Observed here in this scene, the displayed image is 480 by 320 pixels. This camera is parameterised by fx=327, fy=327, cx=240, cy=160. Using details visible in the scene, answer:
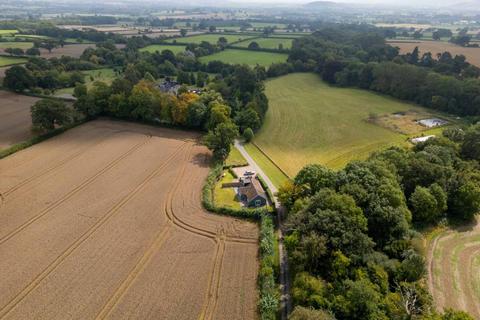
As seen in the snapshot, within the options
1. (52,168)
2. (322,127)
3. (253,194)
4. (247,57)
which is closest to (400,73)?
(322,127)

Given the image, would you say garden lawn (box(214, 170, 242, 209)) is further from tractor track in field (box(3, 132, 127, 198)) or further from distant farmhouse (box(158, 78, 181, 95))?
distant farmhouse (box(158, 78, 181, 95))

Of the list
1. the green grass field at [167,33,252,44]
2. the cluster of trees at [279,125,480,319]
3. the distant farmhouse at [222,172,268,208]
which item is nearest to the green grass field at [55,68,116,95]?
the green grass field at [167,33,252,44]

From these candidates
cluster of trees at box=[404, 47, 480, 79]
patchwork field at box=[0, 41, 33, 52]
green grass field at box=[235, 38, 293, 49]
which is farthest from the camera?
green grass field at box=[235, 38, 293, 49]

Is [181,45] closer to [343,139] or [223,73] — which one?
[223,73]

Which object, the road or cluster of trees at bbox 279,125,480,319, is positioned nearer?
cluster of trees at bbox 279,125,480,319

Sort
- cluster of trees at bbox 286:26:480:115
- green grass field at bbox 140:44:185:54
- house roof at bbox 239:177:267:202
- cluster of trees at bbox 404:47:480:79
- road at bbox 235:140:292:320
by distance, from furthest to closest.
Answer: green grass field at bbox 140:44:185:54 < cluster of trees at bbox 404:47:480:79 < cluster of trees at bbox 286:26:480:115 < house roof at bbox 239:177:267:202 < road at bbox 235:140:292:320

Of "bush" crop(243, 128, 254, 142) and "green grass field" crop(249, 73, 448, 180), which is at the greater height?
"bush" crop(243, 128, 254, 142)

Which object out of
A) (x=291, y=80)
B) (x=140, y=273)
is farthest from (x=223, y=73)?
(x=140, y=273)

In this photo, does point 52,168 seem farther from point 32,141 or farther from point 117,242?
point 117,242
